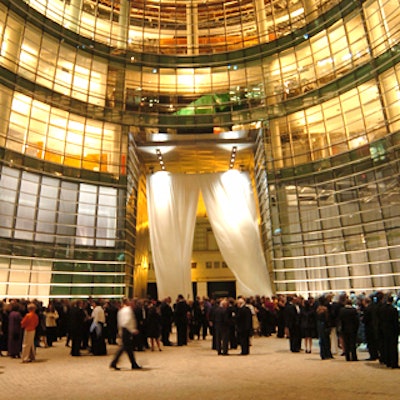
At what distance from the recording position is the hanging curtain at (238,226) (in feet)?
77.4

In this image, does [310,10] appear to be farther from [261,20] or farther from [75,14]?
[75,14]

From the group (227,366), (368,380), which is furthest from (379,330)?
(227,366)

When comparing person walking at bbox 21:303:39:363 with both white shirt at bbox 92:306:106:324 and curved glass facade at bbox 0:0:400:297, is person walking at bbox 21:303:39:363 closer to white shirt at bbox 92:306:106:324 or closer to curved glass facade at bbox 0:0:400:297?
white shirt at bbox 92:306:106:324

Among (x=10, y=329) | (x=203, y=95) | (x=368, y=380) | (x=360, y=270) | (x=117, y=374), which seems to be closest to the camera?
(x=368, y=380)

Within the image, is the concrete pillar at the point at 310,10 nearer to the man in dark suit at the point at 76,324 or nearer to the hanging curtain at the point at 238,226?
the hanging curtain at the point at 238,226

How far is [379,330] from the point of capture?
9.03 m

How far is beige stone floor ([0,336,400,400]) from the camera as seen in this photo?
659 centimetres

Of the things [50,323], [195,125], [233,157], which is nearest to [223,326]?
[50,323]

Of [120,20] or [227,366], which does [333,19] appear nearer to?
[120,20]

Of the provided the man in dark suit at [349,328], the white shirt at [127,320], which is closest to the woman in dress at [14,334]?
the white shirt at [127,320]

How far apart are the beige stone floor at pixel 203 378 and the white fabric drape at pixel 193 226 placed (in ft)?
40.7

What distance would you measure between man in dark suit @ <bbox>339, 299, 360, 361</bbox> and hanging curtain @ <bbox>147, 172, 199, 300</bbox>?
15079mm

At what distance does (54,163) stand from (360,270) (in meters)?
19.4

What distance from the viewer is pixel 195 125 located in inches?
1040
